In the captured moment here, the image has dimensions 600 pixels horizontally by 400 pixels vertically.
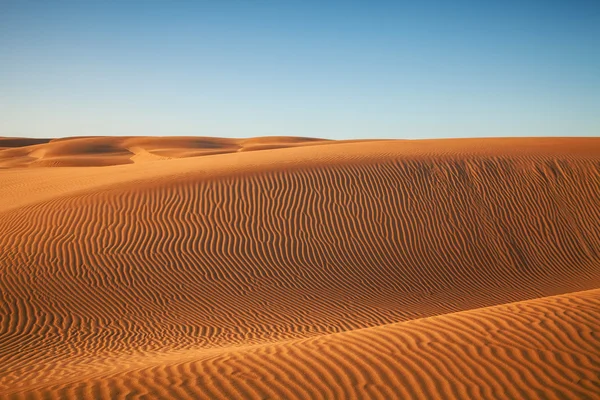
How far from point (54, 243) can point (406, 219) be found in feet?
30.3

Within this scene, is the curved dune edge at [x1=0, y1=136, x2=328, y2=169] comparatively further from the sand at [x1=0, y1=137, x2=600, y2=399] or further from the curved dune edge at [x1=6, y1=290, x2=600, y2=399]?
the curved dune edge at [x1=6, y1=290, x2=600, y2=399]

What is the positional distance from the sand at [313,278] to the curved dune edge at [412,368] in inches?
0.8

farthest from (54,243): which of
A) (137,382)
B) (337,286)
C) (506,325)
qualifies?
(506,325)

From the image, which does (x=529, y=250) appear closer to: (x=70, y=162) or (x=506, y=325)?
(x=506, y=325)

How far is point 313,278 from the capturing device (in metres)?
10.7

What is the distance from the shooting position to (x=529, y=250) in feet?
39.7

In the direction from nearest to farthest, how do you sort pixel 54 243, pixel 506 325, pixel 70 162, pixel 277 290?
pixel 506 325 < pixel 277 290 < pixel 54 243 < pixel 70 162

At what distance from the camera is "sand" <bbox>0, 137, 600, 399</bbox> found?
439 centimetres

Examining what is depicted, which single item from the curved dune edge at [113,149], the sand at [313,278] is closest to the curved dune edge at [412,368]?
the sand at [313,278]

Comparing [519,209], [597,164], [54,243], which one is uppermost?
[597,164]

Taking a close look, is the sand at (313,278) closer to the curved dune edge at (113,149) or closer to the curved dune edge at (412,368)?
the curved dune edge at (412,368)

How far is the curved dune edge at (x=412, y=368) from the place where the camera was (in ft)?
13.2

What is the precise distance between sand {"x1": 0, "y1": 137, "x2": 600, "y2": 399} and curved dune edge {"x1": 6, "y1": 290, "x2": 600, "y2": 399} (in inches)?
0.8

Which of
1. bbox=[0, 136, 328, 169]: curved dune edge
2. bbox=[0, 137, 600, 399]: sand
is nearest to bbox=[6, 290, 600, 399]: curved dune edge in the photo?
bbox=[0, 137, 600, 399]: sand
